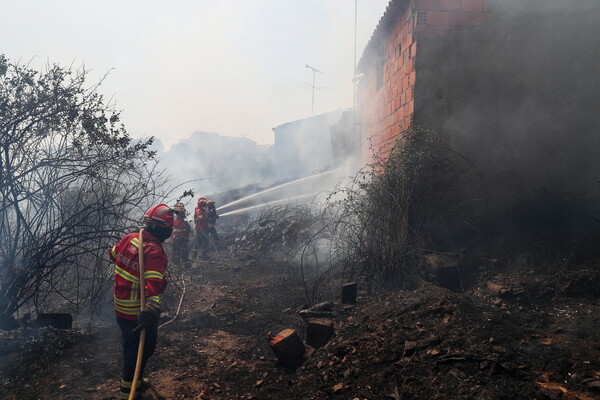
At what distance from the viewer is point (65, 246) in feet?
15.4

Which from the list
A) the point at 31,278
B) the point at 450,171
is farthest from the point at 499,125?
the point at 31,278

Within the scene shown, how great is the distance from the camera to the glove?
3178 millimetres

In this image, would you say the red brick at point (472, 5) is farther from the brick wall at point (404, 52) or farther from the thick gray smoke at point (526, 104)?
the thick gray smoke at point (526, 104)

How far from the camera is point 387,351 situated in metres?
3.50

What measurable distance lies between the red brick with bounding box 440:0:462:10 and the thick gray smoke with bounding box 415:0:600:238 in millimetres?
433

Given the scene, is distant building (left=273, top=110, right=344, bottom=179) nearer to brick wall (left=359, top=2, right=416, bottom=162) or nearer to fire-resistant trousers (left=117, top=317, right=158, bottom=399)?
brick wall (left=359, top=2, right=416, bottom=162)

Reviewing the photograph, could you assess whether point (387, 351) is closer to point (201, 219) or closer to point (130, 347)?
point (130, 347)

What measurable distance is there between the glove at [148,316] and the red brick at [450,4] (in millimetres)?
6535

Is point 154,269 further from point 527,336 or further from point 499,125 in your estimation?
point 499,125

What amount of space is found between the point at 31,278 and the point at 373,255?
4.36 m

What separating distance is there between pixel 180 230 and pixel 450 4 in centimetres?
735

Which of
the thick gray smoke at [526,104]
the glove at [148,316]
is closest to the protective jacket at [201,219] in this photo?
the thick gray smoke at [526,104]

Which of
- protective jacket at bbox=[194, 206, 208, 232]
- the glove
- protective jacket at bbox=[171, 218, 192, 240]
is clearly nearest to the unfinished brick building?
the glove

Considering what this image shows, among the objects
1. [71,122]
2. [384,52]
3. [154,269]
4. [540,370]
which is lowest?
[540,370]
